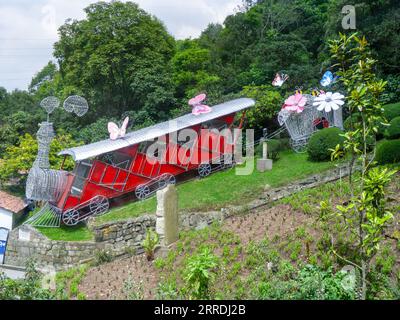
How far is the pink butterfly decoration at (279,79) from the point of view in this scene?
16609mm

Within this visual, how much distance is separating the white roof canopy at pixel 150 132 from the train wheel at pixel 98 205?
→ 125 cm

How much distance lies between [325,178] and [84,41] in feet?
36.7

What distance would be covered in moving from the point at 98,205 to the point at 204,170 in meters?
3.36

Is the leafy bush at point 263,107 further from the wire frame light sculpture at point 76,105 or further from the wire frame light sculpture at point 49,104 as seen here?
the wire frame light sculpture at point 49,104

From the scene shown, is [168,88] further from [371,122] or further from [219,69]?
[371,122]

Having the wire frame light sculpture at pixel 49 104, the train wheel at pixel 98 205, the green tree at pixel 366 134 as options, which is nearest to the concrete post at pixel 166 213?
the green tree at pixel 366 134

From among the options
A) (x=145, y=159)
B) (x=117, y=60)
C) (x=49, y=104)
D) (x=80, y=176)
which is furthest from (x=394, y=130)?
(x=117, y=60)

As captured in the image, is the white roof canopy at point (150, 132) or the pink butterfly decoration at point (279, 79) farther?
the pink butterfly decoration at point (279, 79)

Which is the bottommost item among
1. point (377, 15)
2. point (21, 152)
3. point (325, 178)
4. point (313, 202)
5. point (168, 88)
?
point (313, 202)

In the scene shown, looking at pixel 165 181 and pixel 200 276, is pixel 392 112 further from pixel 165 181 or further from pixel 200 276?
pixel 200 276

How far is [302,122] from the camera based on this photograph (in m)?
14.3

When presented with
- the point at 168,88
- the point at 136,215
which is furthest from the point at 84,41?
the point at 136,215

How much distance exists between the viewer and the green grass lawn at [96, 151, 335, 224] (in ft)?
39.2

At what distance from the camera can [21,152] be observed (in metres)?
16.5
